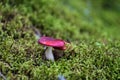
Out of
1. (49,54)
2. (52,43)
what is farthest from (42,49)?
(52,43)

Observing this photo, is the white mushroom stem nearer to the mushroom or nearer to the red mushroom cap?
the mushroom

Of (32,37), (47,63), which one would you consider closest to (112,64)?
(47,63)

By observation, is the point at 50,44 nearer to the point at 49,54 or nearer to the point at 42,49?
the point at 49,54

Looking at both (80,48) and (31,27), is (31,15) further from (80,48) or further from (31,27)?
(80,48)

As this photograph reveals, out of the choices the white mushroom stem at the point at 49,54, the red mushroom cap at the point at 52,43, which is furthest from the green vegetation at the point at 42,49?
the red mushroom cap at the point at 52,43

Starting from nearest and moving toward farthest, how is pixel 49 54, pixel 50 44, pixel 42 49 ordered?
1. pixel 50 44
2. pixel 49 54
3. pixel 42 49

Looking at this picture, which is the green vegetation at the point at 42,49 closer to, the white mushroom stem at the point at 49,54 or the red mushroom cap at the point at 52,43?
the white mushroom stem at the point at 49,54

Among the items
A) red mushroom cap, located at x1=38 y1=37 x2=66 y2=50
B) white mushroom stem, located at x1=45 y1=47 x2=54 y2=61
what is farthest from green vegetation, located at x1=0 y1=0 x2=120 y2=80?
red mushroom cap, located at x1=38 y1=37 x2=66 y2=50

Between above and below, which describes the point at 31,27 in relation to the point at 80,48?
above
